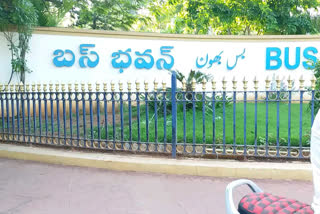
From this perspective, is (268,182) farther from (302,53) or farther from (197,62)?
(302,53)

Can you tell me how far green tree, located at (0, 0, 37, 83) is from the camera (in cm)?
841

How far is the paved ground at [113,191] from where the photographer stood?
376cm

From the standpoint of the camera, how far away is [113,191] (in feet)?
14.2

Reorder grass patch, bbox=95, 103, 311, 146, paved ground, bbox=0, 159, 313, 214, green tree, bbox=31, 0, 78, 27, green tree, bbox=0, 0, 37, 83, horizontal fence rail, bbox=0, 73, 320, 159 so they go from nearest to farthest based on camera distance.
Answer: paved ground, bbox=0, 159, 313, 214 < horizontal fence rail, bbox=0, 73, 320, 159 < grass patch, bbox=95, 103, 311, 146 < green tree, bbox=0, 0, 37, 83 < green tree, bbox=31, 0, 78, 27

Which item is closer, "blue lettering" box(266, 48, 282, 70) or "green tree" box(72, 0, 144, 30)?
"blue lettering" box(266, 48, 282, 70)

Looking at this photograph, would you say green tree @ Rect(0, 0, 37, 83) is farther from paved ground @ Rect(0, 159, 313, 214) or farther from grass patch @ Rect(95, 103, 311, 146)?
paved ground @ Rect(0, 159, 313, 214)

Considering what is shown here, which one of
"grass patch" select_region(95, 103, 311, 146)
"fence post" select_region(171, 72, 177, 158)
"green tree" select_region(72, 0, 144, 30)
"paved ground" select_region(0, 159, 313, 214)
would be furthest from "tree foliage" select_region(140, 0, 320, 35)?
"paved ground" select_region(0, 159, 313, 214)

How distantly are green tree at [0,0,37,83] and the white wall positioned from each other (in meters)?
0.29

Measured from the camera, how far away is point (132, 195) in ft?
13.7

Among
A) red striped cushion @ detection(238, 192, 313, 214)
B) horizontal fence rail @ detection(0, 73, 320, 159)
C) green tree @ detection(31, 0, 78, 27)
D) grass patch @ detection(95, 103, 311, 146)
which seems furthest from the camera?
green tree @ detection(31, 0, 78, 27)

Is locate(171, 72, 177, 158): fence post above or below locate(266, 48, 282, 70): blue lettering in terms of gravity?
below

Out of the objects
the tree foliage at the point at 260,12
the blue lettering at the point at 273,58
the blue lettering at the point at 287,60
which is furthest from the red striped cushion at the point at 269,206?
the tree foliage at the point at 260,12

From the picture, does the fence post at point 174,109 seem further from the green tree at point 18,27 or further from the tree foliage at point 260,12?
the tree foliage at point 260,12

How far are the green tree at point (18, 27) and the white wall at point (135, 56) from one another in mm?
293
